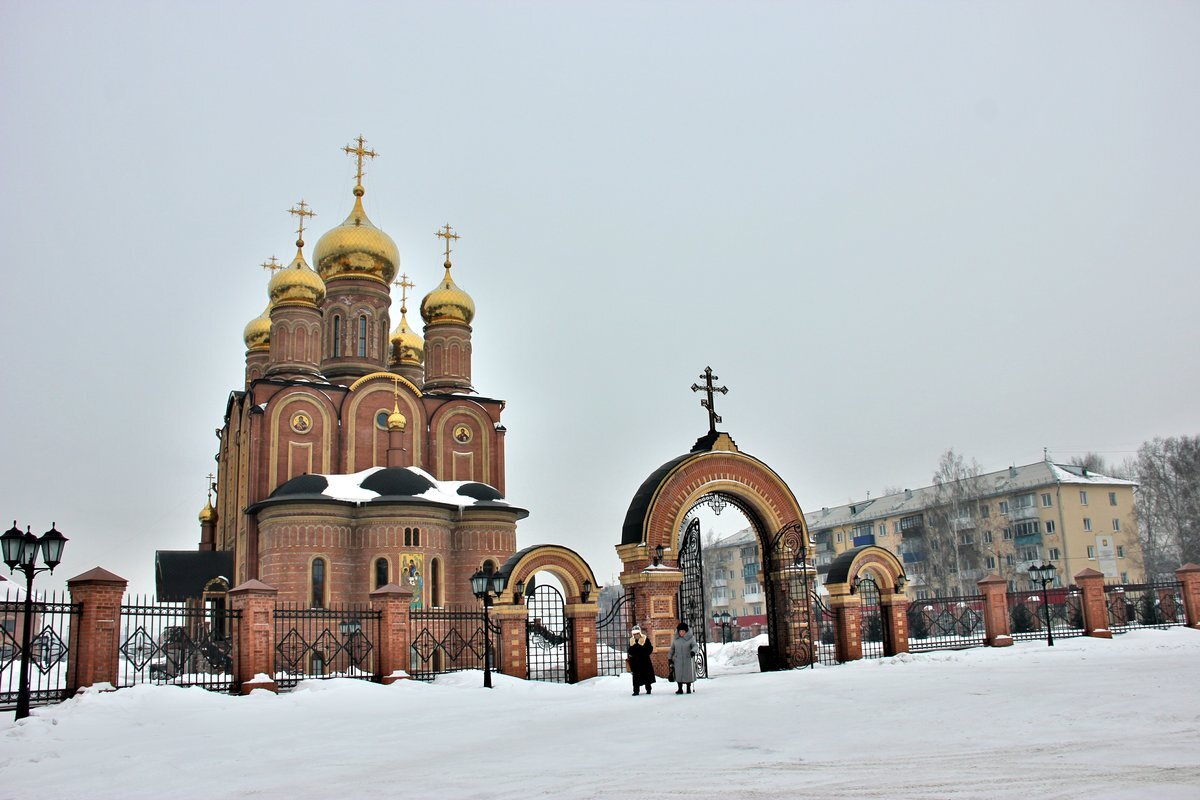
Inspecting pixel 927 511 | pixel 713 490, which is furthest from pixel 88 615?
pixel 927 511

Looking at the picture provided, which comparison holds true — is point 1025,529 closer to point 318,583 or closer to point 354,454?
point 354,454

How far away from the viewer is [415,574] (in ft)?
88.5

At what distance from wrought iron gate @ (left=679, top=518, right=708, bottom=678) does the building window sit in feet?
41.0

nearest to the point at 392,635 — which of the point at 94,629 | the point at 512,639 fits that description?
the point at 512,639

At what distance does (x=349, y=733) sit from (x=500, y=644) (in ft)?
22.5

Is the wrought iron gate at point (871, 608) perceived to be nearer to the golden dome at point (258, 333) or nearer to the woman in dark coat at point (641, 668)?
the woman in dark coat at point (641, 668)

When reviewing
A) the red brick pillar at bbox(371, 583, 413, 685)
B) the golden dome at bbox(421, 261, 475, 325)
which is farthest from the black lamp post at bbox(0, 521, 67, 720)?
the golden dome at bbox(421, 261, 475, 325)

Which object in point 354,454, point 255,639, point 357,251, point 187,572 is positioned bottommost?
point 255,639

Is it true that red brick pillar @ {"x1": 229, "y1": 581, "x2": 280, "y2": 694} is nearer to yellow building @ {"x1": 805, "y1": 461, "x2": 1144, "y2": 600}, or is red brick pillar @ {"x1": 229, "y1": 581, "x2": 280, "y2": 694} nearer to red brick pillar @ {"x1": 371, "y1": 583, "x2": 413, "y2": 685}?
red brick pillar @ {"x1": 371, "y1": 583, "x2": 413, "y2": 685}

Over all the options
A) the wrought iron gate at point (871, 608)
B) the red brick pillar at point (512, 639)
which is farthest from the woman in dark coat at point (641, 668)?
the wrought iron gate at point (871, 608)

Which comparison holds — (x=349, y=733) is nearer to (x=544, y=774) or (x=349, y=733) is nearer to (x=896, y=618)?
(x=544, y=774)

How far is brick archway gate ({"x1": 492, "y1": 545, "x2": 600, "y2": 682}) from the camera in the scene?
1686 centimetres

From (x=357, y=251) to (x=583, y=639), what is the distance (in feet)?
69.9

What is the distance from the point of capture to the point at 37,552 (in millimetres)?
11305
